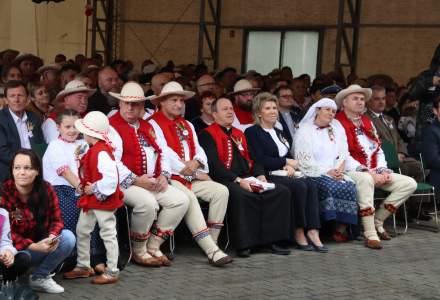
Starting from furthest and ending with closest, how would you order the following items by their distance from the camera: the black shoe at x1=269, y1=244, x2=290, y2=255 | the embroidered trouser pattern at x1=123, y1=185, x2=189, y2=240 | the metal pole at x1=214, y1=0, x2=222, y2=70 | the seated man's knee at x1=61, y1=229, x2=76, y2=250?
the metal pole at x1=214, y1=0, x2=222, y2=70, the black shoe at x1=269, y1=244, x2=290, y2=255, the embroidered trouser pattern at x1=123, y1=185, x2=189, y2=240, the seated man's knee at x1=61, y1=229, x2=76, y2=250

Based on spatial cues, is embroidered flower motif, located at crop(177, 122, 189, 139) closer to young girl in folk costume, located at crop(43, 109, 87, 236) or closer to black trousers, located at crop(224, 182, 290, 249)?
black trousers, located at crop(224, 182, 290, 249)

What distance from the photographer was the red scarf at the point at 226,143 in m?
8.24

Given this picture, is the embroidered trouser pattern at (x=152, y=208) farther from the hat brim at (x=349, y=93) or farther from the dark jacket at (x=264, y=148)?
the hat brim at (x=349, y=93)

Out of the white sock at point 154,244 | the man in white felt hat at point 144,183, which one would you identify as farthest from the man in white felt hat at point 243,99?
the white sock at point 154,244

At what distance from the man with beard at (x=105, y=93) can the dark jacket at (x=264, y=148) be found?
146 cm

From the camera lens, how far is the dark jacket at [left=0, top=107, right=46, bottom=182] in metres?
7.29

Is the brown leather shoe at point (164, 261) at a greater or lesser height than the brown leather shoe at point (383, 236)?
greater

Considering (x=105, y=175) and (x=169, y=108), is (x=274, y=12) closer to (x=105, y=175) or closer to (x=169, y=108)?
(x=169, y=108)

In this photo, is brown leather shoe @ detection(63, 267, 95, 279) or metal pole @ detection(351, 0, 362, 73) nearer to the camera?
brown leather shoe @ detection(63, 267, 95, 279)

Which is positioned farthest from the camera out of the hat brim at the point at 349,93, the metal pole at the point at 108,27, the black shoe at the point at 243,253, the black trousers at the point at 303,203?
the metal pole at the point at 108,27

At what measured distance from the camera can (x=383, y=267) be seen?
25.7 feet

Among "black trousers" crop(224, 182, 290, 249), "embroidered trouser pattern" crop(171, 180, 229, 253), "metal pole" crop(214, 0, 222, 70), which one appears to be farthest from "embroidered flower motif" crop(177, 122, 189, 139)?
"metal pole" crop(214, 0, 222, 70)

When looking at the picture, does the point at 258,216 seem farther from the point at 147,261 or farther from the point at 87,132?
the point at 87,132

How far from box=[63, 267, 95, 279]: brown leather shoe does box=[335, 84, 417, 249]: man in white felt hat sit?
309 centimetres
